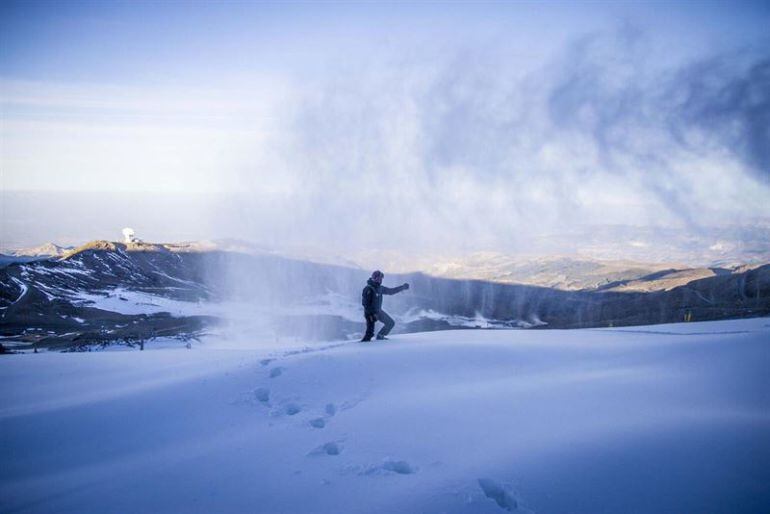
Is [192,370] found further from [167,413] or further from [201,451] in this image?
[201,451]

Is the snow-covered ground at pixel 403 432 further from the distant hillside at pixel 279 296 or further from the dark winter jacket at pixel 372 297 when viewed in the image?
the distant hillside at pixel 279 296

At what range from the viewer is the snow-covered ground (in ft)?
12.9

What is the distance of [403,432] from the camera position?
17.0 ft

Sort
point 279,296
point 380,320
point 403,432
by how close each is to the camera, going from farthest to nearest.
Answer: point 279,296 → point 380,320 → point 403,432

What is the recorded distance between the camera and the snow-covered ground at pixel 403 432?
3.94 m

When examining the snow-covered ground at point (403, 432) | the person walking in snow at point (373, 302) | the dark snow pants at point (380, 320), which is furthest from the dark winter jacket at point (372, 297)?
the snow-covered ground at point (403, 432)

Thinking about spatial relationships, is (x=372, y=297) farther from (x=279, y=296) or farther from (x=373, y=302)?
(x=279, y=296)

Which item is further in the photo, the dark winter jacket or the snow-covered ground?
the dark winter jacket

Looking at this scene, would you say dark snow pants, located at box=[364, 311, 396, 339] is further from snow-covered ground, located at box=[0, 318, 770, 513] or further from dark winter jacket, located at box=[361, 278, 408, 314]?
snow-covered ground, located at box=[0, 318, 770, 513]

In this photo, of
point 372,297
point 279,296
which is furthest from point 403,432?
point 279,296

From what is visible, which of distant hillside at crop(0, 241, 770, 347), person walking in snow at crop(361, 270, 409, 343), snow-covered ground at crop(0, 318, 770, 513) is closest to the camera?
snow-covered ground at crop(0, 318, 770, 513)

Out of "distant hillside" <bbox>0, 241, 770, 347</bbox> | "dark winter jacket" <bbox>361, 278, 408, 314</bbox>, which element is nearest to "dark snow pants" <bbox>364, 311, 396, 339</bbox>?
"dark winter jacket" <bbox>361, 278, 408, 314</bbox>

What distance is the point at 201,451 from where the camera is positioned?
16.8ft

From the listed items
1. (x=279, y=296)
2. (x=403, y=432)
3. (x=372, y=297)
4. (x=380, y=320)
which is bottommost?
(x=279, y=296)
